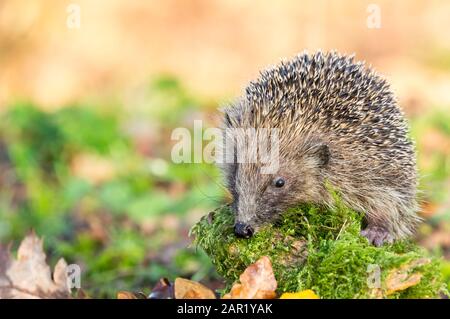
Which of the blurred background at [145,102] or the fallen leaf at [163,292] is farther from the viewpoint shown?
the blurred background at [145,102]

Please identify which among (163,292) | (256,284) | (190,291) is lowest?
(163,292)

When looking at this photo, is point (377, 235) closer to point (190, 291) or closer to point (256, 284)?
point (256, 284)

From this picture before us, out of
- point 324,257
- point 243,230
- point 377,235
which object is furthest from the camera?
point 377,235

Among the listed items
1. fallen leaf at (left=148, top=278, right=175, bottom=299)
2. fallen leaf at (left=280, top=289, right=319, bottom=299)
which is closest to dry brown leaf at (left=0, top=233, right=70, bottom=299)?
fallen leaf at (left=148, top=278, right=175, bottom=299)

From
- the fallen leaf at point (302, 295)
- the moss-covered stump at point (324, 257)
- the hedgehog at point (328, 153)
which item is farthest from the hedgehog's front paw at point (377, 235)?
the fallen leaf at point (302, 295)

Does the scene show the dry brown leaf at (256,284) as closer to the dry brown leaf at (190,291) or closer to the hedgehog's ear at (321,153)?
the dry brown leaf at (190,291)

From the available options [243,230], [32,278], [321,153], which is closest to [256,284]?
[243,230]

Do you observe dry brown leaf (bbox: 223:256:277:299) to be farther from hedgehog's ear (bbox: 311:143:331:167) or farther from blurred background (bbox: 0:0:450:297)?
blurred background (bbox: 0:0:450:297)
